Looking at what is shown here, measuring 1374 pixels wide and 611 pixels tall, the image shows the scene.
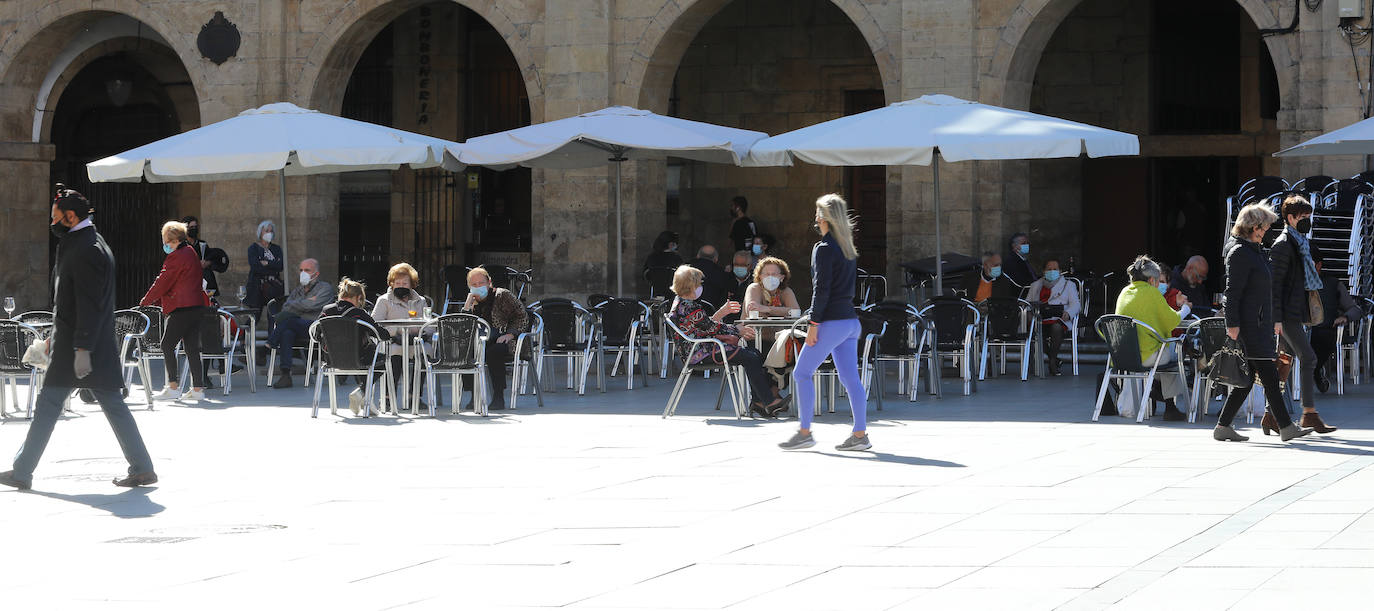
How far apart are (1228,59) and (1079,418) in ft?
34.9

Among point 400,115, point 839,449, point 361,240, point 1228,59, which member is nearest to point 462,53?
point 400,115

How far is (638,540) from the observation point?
712cm

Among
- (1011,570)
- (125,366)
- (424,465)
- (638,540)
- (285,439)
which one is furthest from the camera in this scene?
(125,366)

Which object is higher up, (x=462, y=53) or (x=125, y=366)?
(x=462, y=53)

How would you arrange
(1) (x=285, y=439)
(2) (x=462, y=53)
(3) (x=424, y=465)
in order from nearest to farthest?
(3) (x=424, y=465), (1) (x=285, y=439), (2) (x=462, y=53)

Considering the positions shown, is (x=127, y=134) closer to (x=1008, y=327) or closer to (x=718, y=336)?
(x=1008, y=327)

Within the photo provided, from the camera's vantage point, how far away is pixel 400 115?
2367 cm

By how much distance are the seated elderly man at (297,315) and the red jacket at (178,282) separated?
127 cm

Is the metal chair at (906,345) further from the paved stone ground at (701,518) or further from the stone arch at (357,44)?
the stone arch at (357,44)

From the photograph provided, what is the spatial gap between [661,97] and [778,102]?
11.2ft

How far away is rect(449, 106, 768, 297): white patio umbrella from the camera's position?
604 inches

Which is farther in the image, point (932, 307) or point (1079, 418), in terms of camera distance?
point (932, 307)

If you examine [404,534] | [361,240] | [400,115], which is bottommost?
[404,534]

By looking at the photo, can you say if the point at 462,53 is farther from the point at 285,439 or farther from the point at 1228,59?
the point at 285,439
